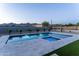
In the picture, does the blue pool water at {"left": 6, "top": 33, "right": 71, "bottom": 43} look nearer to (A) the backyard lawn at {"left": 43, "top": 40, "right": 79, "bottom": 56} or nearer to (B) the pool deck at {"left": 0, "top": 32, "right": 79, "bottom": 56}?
(B) the pool deck at {"left": 0, "top": 32, "right": 79, "bottom": 56}

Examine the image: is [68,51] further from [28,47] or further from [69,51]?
[28,47]

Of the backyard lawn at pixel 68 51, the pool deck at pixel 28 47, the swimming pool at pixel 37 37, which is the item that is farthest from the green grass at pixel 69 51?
the swimming pool at pixel 37 37

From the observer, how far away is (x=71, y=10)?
5.05 m

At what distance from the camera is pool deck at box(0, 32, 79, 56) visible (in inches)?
188

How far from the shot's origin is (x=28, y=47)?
489cm

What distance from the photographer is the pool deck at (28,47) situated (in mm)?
4773

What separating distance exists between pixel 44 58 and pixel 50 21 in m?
1.23

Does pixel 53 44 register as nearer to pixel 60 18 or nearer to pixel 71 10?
pixel 60 18

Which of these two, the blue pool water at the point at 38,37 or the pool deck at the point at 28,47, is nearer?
the pool deck at the point at 28,47

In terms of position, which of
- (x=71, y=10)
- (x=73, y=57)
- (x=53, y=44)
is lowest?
(x=73, y=57)

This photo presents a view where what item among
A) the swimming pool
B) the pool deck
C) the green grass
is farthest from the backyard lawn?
the swimming pool

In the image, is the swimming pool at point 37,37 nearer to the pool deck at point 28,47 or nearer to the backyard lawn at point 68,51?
the pool deck at point 28,47

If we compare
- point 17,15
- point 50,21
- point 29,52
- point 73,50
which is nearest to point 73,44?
point 73,50

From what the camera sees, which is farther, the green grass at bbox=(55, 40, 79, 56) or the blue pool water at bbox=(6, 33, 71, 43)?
the blue pool water at bbox=(6, 33, 71, 43)
